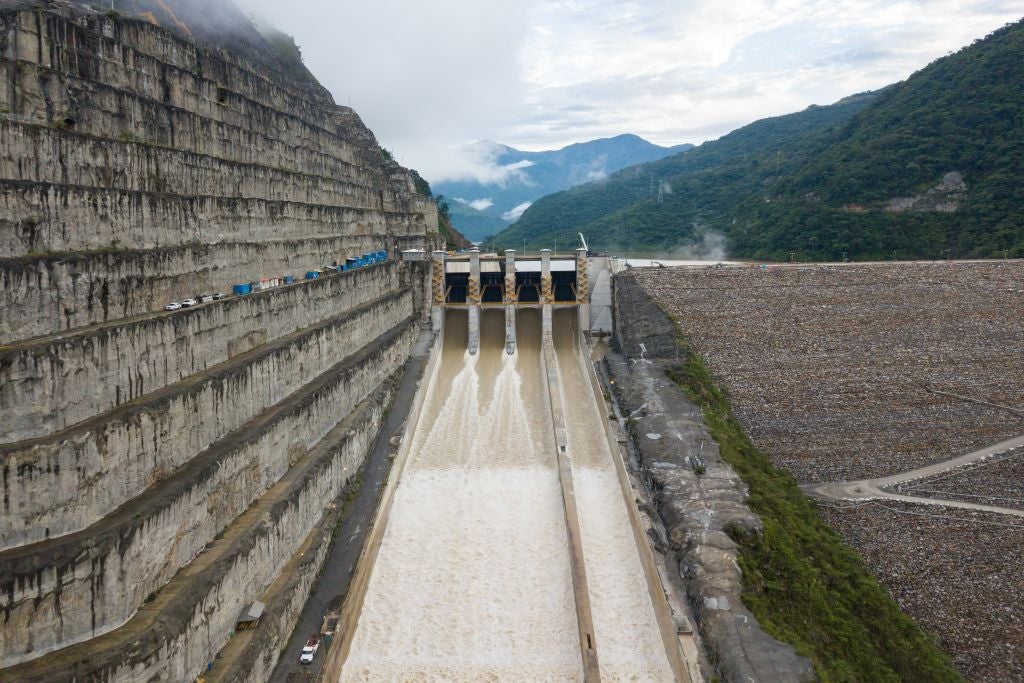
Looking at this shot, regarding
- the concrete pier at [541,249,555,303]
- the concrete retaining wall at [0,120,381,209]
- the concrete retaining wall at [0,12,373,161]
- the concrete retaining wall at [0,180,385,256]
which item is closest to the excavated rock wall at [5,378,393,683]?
the concrete retaining wall at [0,180,385,256]

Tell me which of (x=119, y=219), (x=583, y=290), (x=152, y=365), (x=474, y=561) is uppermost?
(x=119, y=219)

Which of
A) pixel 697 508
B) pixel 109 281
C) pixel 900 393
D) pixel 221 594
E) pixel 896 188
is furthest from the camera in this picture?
pixel 896 188

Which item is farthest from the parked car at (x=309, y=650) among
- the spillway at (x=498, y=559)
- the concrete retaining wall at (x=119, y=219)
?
the concrete retaining wall at (x=119, y=219)

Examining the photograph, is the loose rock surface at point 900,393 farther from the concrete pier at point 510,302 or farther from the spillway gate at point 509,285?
the concrete pier at point 510,302

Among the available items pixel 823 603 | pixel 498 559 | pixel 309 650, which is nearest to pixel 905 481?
pixel 823 603

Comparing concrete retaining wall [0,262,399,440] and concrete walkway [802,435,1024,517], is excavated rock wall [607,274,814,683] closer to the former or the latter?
concrete walkway [802,435,1024,517]

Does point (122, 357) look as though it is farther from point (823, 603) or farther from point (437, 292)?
point (437, 292)
